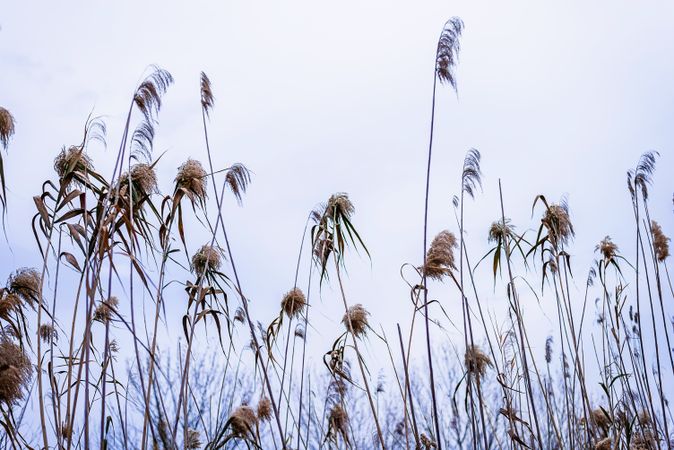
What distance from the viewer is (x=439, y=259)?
3.35 meters

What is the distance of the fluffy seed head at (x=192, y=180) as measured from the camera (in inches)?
106

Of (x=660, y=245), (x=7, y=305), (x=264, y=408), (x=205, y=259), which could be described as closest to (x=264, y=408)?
(x=264, y=408)

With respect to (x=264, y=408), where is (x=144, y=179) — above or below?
above

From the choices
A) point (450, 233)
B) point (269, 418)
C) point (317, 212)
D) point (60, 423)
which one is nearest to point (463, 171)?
point (450, 233)

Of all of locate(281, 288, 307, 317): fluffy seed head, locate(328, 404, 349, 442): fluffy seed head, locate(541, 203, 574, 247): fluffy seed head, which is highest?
locate(541, 203, 574, 247): fluffy seed head

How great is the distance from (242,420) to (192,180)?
92cm

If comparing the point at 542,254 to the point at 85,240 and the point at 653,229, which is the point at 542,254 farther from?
the point at 85,240

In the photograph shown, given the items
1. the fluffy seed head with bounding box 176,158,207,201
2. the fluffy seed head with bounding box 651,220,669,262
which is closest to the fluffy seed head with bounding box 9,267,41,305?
the fluffy seed head with bounding box 176,158,207,201

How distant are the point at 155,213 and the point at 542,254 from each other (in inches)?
82.2

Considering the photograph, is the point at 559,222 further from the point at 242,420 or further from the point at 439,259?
the point at 242,420

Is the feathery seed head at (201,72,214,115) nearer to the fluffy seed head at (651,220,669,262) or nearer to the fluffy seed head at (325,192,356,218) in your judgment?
the fluffy seed head at (325,192,356,218)

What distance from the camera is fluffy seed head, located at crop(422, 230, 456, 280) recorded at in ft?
10.9

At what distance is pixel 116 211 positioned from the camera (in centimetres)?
239

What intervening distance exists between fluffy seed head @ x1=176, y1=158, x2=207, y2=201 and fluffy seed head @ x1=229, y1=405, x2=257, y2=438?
811 millimetres
